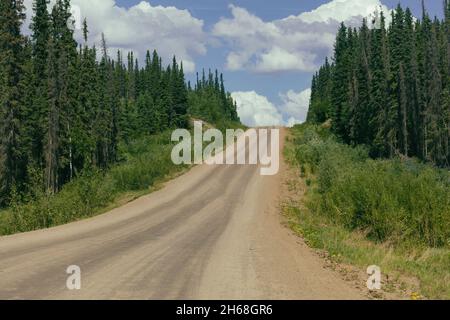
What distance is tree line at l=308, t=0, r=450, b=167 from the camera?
64188 millimetres

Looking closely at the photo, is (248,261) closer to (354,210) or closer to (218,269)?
(218,269)

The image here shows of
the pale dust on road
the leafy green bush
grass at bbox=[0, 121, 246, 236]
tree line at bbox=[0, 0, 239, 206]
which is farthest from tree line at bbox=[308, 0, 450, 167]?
the pale dust on road

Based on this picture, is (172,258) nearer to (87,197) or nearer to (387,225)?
(387,225)

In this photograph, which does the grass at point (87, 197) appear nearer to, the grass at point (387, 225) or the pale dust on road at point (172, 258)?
the pale dust on road at point (172, 258)

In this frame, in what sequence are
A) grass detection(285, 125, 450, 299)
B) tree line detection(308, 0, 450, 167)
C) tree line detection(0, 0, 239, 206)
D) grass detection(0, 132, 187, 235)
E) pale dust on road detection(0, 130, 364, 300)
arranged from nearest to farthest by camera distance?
1. pale dust on road detection(0, 130, 364, 300)
2. grass detection(285, 125, 450, 299)
3. grass detection(0, 132, 187, 235)
4. tree line detection(0, 0, 239, 206)
5. tree line detection(308, 0, 450, 167)

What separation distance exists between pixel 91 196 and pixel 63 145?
29.8 metres

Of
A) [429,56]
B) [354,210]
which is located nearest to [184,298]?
[354,210]

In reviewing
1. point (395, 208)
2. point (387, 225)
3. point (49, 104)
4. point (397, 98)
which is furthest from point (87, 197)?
point (397, 98)

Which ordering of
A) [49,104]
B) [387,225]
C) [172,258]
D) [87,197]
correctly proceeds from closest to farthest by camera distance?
[172,258] < [387,225] < [87,197] < [49,104]

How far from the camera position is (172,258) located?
10.4 metres

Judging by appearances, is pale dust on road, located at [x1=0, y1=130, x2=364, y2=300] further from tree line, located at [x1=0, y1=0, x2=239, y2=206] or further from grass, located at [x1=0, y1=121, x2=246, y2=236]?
tree line, located at [x1=0, y1=0, x2=239, y2=206]

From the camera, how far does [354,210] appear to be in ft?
53.8

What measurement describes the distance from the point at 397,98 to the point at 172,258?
64.4 metres

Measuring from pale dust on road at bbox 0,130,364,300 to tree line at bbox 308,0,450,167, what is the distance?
163ft
